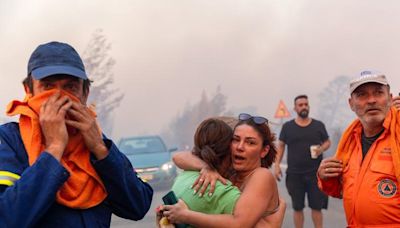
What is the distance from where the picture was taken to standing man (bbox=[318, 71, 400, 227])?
211cm

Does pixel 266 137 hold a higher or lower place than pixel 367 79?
lower

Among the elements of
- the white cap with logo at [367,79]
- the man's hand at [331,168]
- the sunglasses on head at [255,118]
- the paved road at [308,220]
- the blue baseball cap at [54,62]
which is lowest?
the paved road at [308,220]

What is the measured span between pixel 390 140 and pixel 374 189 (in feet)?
0.74

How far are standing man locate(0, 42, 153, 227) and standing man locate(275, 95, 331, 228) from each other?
402 cm

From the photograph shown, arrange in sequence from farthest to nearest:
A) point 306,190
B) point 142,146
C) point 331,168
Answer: point 142,146, point 306,190, point 331,168

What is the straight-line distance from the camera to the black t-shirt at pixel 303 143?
18.1ft

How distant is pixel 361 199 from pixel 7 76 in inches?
758

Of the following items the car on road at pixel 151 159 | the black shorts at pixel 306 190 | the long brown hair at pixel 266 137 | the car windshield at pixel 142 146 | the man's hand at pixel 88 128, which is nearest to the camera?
the man's hand at pixel 88 128

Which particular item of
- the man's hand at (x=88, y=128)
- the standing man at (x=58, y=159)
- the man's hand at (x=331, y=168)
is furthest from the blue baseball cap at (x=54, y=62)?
the man's hand at (x=331, y=168)

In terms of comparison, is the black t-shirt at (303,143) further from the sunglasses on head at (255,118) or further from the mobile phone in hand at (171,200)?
the mobile phone in hand at (171,200)

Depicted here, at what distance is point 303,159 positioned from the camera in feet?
18.2

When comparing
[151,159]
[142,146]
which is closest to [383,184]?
[151,159]

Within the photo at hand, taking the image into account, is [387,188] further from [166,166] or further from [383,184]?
[166,166]

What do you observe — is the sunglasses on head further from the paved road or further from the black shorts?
A: the paved road
